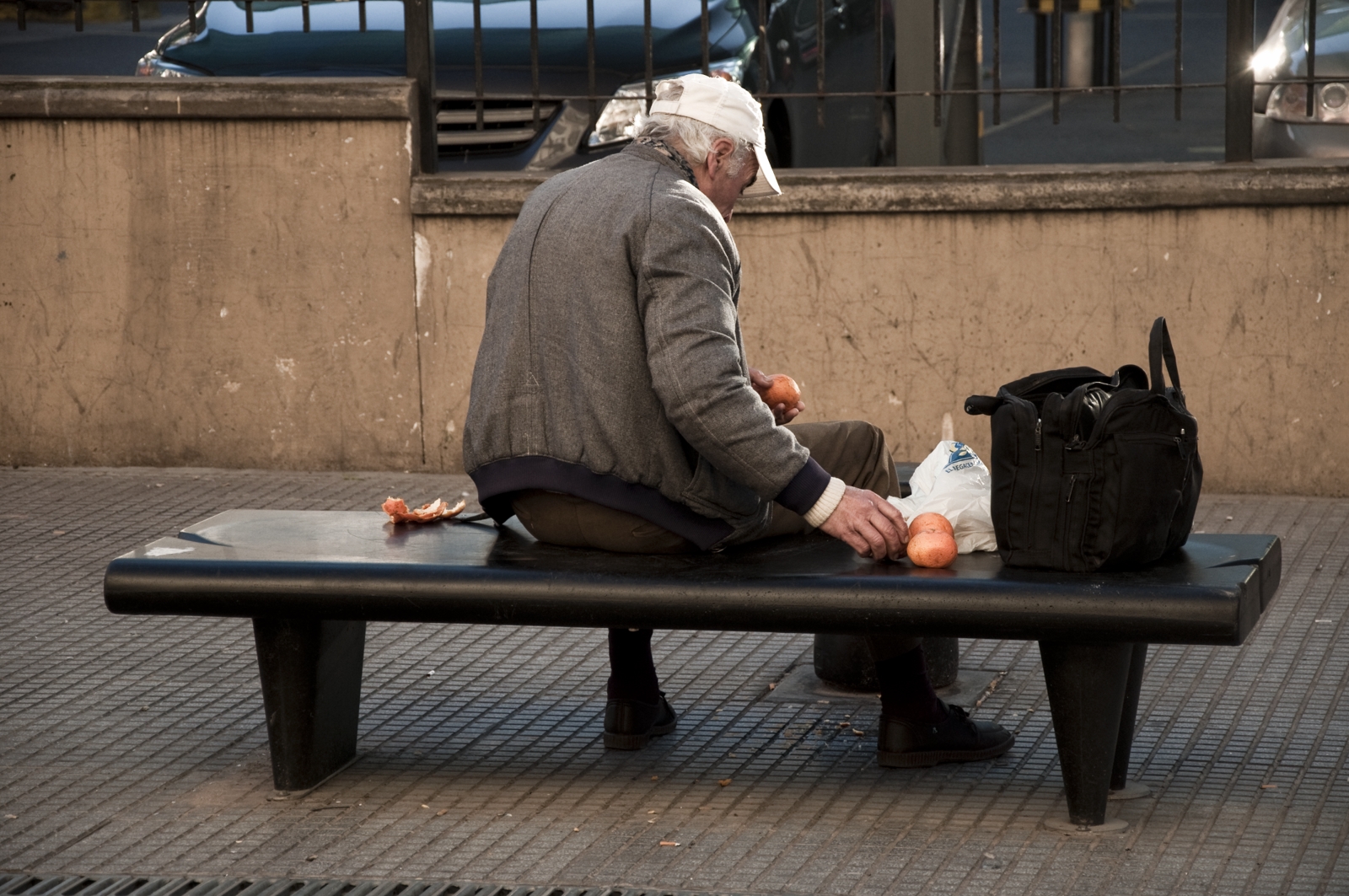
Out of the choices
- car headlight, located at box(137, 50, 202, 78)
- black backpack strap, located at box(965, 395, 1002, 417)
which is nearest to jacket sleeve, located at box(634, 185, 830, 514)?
black backpack strap, located at box(965, 395, 1002, 417)

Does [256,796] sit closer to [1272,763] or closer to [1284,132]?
[1272,763]

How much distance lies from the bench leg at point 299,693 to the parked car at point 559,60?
3.32m

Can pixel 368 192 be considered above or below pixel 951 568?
above

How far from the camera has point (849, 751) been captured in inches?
157

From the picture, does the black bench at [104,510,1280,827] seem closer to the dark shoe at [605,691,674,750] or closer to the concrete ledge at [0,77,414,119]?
the dark shoe at [605,691,674,750]

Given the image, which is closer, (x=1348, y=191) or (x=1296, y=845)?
(x=1296, y=845)

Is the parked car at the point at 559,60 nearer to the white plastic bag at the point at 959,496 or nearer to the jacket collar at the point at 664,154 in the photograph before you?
the jacket collar at the point at 664,154

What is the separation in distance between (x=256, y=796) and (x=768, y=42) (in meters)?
4.08

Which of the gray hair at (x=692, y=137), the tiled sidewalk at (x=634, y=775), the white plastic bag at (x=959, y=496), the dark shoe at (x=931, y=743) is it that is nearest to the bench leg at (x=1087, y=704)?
the tiled sidewalk at (x=634, y=775)

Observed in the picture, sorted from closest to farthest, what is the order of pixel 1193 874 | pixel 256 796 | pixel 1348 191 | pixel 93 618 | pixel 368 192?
pixel 1193 874
pixel 256 796
pixel 93 618
pixel 1348 191
pixel 368 192

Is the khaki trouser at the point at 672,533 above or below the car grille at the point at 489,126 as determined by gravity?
below

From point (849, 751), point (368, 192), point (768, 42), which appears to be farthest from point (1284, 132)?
point (849, 751)

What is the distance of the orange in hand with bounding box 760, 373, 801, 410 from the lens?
418 cm

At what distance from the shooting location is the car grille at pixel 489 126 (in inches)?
268
